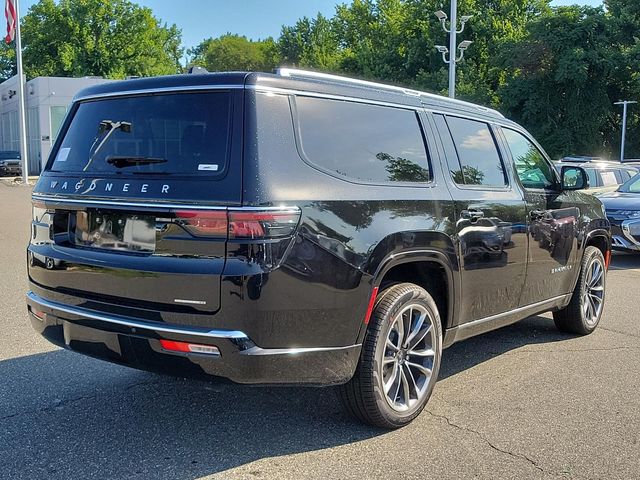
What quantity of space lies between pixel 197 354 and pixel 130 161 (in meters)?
1.12

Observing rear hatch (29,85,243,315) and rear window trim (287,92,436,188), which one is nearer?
rear hatch (29,85,243,315)

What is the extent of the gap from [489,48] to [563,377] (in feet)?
152

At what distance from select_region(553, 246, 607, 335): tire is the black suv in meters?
1.78

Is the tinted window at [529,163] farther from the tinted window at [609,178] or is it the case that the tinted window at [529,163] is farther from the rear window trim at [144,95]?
the tinted window at [609,178]

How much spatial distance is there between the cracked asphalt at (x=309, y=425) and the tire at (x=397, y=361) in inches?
6.0

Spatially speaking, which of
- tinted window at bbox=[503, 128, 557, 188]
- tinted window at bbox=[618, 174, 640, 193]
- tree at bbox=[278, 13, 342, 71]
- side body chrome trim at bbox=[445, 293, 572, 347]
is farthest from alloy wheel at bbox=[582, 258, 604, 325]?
tree at bbox=[278, 13, 342, 71]

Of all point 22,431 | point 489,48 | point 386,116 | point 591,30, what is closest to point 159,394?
point 22,431

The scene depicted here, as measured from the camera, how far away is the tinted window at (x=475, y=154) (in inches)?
179

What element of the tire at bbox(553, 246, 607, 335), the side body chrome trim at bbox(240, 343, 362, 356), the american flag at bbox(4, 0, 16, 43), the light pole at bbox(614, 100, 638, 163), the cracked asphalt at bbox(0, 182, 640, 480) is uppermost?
the american flag at bbox(4, 0, 16, 43)

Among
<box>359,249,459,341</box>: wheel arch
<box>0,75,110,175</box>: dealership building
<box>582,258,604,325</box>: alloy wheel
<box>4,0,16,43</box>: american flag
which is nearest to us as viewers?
<box>359,249,459,341</box>: wheel arch

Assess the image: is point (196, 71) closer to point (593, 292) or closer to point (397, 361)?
point (397, 361)

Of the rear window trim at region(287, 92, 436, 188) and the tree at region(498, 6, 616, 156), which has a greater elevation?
the tree at region(498, 6, 616, 156)

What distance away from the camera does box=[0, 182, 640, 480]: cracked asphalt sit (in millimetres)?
3396

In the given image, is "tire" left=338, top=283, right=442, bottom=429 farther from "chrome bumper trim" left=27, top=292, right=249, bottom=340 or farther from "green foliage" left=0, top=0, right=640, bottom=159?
"green foliage" left=0, top=0, right=640, bottom=159
